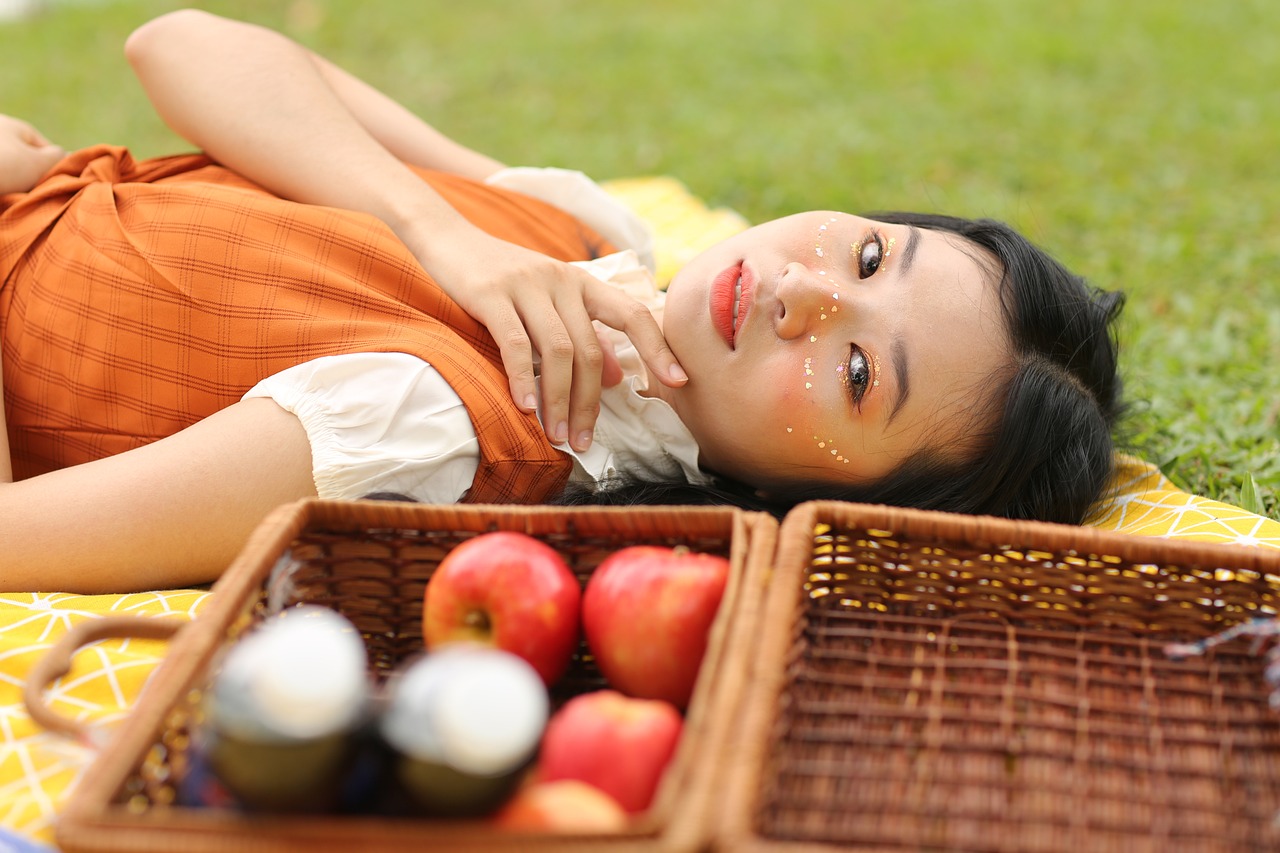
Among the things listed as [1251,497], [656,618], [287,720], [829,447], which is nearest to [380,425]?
[656,618]

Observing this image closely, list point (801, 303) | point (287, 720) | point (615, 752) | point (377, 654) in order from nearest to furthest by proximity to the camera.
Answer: point (287, 720) → point (615, 752) → point (377, 654) → point (801, 303)

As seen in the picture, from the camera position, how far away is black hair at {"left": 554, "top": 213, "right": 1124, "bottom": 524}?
6.84ft

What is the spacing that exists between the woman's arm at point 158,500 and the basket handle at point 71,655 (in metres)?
0.39

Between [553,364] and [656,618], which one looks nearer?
[656,618]

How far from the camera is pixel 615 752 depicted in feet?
4.01

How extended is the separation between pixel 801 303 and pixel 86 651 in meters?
1.27

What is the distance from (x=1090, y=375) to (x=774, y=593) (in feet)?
4.18

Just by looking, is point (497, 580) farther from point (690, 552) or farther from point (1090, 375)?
point (1090, 375)

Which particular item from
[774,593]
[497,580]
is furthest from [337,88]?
[774,593]

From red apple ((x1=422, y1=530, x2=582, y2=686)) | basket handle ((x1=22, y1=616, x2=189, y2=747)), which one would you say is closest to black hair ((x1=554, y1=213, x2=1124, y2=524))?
red apple ((x1=422, y1=530, x2=582, y2=686))

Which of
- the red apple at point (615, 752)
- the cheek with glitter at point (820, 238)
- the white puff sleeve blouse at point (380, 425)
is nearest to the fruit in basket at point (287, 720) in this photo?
the red apple at point (615, 752)

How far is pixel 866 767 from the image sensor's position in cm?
126

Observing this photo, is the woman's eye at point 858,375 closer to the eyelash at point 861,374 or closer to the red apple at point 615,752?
the eyelash at point 861,374

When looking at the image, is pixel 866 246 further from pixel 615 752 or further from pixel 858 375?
pixel 615 752
